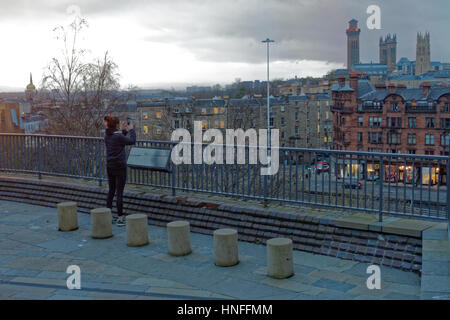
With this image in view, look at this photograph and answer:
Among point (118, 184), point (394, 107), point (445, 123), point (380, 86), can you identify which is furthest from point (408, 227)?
point (380, 86)

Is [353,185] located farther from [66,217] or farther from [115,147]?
[66,217]

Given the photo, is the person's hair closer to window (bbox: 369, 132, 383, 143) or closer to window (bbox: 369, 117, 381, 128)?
window (bbox: 369, 132, 383, 143)

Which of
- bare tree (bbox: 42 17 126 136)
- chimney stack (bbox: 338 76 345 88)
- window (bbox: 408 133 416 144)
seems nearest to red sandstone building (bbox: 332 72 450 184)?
window (bbox: 408 133 416 144)

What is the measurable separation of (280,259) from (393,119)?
71.4 m

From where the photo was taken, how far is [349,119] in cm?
7738

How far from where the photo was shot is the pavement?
6.19 m

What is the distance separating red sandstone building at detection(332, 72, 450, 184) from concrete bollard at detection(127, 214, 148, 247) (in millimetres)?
A: 64590

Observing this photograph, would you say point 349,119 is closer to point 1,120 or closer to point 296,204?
point 1,120

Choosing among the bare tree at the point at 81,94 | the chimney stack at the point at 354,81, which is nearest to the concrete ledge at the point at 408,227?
the bare tree at the point at 81,94

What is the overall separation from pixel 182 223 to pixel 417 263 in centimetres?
373

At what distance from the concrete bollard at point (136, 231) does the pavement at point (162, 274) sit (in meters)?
0.14

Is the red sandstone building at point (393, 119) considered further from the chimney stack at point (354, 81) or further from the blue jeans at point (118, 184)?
the blue jeans at point (118, 184)

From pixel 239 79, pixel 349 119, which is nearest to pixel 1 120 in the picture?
pixel 349 119

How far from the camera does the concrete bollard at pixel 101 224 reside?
9.06 metres
